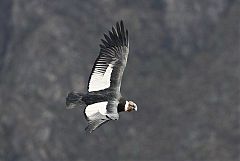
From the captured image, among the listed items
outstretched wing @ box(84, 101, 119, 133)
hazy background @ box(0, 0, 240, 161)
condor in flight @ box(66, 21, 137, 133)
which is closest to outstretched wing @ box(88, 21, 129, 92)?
condor in flight @ box(66, 21, 137, 133)

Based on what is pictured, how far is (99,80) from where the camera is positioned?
60.1ft

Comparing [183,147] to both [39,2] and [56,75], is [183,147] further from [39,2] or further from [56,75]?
[39,2]

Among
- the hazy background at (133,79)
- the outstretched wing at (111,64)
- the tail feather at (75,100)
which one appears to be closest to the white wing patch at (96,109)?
the tail feather at (75,100)

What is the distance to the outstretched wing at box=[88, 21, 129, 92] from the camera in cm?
1822

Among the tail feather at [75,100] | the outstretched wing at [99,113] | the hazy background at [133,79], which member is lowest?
the outstretched wing at [99,113]

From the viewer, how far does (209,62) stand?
35.9 m

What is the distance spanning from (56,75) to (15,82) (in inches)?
67.6

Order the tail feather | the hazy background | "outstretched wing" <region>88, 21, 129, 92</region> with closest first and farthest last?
the tail feather, "outstretched wing" <region>88, 21, 129, 92</region>, the hazy background

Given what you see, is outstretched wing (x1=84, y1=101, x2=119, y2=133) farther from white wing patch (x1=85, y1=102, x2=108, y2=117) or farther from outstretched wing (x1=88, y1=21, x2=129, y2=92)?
outstretched wing (x1=88, y1=21, x2=129, y2=92)

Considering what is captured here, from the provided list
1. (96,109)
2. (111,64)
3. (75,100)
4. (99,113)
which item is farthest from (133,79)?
(99,113)

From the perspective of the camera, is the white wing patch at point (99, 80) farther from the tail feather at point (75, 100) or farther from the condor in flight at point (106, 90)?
the tail feather at point (75, 100)

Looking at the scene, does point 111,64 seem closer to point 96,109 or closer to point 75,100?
point 75,100

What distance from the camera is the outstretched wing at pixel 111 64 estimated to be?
18.2 meters

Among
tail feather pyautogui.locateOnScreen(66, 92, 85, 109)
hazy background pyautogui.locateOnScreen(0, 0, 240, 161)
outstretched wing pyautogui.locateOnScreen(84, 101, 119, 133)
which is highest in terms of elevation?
hazy background pyautogui.locateOnScreen(0, 0, 240, 161)
